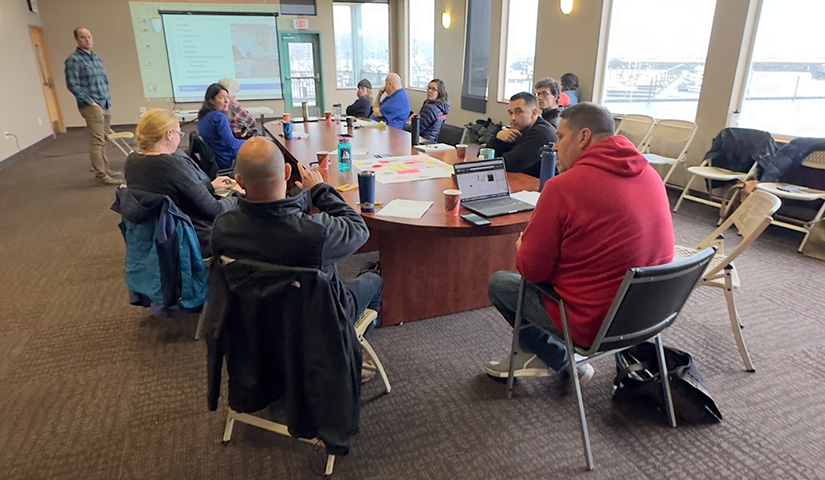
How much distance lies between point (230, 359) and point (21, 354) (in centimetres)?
159

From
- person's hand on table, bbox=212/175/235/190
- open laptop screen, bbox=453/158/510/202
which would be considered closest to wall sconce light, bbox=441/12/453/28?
person's hand on table, bbox=212/175/235/190

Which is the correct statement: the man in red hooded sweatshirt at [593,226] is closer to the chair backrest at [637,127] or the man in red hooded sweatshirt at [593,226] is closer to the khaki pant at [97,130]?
the chair backrest at [637,127]

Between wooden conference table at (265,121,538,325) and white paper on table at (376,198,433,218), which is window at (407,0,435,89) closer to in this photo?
wooden conference table at (265,121,538,325)

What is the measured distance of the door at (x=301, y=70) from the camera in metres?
10.4

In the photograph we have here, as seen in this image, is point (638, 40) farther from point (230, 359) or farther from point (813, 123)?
point (230, 359)

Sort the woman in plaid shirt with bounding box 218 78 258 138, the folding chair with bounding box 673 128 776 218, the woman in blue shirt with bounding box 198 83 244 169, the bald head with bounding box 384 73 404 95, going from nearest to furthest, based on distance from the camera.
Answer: the woman in blue shirt with bounding box 198 83 244 169 < the folding chair with bounding box 673 128 776 218 < the woman in plaid shirt with bounding box 218 78 258 138 < the bald head with bounding box 384 73 404 95

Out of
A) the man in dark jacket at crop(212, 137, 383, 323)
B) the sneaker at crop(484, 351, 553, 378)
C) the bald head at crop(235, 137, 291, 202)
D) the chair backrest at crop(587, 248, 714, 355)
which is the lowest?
the sneaker at crop(484, 351, 553, 378)

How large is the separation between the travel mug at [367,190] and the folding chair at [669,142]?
3.57 meters

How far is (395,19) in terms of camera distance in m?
10.8

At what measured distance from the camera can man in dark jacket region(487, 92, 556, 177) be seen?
279 centimetres

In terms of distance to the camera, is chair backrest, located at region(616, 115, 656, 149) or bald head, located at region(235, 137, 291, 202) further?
chair backrest, located at region(616, 115, 656, 149)

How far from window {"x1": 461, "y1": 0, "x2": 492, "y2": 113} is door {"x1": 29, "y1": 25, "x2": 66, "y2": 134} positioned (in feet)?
24.5

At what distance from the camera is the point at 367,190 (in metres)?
2.14

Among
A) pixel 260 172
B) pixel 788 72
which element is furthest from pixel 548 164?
pixel 788 72
